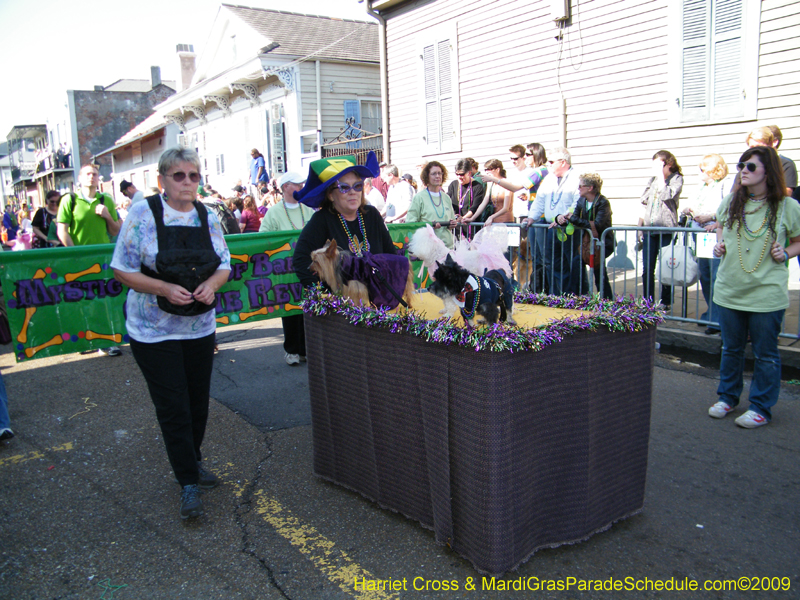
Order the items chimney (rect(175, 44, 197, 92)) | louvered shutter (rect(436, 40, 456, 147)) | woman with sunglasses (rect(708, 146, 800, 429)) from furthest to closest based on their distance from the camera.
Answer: chimney (rect(175, 44, 197, 92)) < louvered shutter (rect(436, 40, 456, 147)) < woman with sunglasses (rect(708, 146, 800, 429))

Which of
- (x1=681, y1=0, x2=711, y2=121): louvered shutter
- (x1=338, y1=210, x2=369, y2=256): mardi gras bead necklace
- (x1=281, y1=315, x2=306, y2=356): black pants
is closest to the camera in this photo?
(x1=338, y1=210, x2=369, y2=256): mardi gras bead necklace

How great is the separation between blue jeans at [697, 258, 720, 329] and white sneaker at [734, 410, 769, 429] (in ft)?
6.41

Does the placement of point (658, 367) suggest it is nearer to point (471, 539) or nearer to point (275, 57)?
point (471, 539)

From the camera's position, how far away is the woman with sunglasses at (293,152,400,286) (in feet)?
11.4

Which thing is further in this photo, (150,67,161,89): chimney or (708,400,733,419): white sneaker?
(150,67,161,89): chimney

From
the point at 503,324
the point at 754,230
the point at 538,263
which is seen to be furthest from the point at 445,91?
the point at 503,324

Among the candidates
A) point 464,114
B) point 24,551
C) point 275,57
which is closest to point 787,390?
point 24,551

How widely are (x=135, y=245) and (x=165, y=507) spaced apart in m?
1.55

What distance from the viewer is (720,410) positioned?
4.47 m

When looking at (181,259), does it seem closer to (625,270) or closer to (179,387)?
(179,387)

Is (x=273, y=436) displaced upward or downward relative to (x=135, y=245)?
downward

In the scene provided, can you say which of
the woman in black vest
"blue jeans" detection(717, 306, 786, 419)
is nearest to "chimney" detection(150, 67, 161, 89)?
the woman in black vest

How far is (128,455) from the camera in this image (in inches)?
163

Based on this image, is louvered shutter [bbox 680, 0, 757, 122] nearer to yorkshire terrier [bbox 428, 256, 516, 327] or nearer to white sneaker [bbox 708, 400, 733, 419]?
white sneaker [bbox 708, 400, 733, 419]
